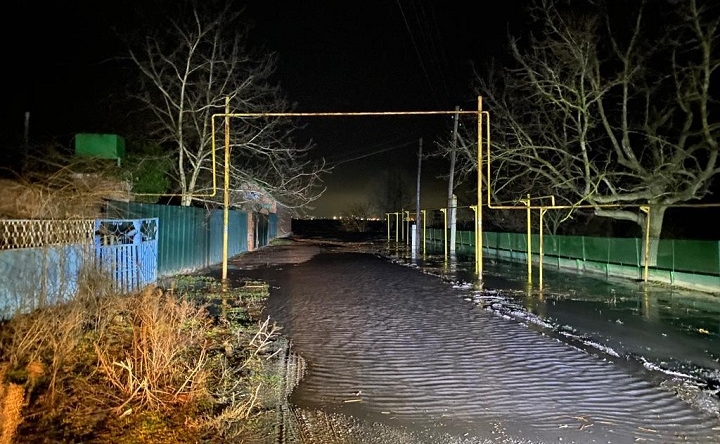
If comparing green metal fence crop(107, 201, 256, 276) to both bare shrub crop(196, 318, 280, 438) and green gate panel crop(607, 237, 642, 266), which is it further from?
green gate panel crop(607, 237, 642, 266)

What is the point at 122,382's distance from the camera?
17.9ft

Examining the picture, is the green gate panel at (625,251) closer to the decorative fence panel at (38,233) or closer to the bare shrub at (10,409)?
the decorative fence panel at (38,233)

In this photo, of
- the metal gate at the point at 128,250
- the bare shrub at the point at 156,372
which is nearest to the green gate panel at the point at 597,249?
the metal gate at the point at 128,250

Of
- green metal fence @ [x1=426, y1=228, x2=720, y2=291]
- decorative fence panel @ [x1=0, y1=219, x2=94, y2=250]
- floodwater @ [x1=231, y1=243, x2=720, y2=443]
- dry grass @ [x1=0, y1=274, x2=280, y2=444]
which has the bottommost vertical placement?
floodwater @ [x1=231, y1=243, x2=720, y2=443]

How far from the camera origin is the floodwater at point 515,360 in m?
5.21

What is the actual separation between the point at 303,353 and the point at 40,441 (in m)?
3.85

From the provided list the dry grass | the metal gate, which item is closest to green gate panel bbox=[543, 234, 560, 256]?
the metal gate

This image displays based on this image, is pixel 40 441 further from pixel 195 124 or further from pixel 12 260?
pixel 195 124

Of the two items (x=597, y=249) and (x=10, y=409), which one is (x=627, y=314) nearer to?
(x=597, y=249)

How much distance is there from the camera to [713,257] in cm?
1448

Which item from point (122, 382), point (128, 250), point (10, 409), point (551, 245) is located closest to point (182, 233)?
point (128, 250)

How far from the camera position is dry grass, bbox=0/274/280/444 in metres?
4.54

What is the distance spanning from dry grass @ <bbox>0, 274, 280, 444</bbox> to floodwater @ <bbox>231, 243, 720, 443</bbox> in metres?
0.80

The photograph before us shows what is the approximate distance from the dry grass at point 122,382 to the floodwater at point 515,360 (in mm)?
799
